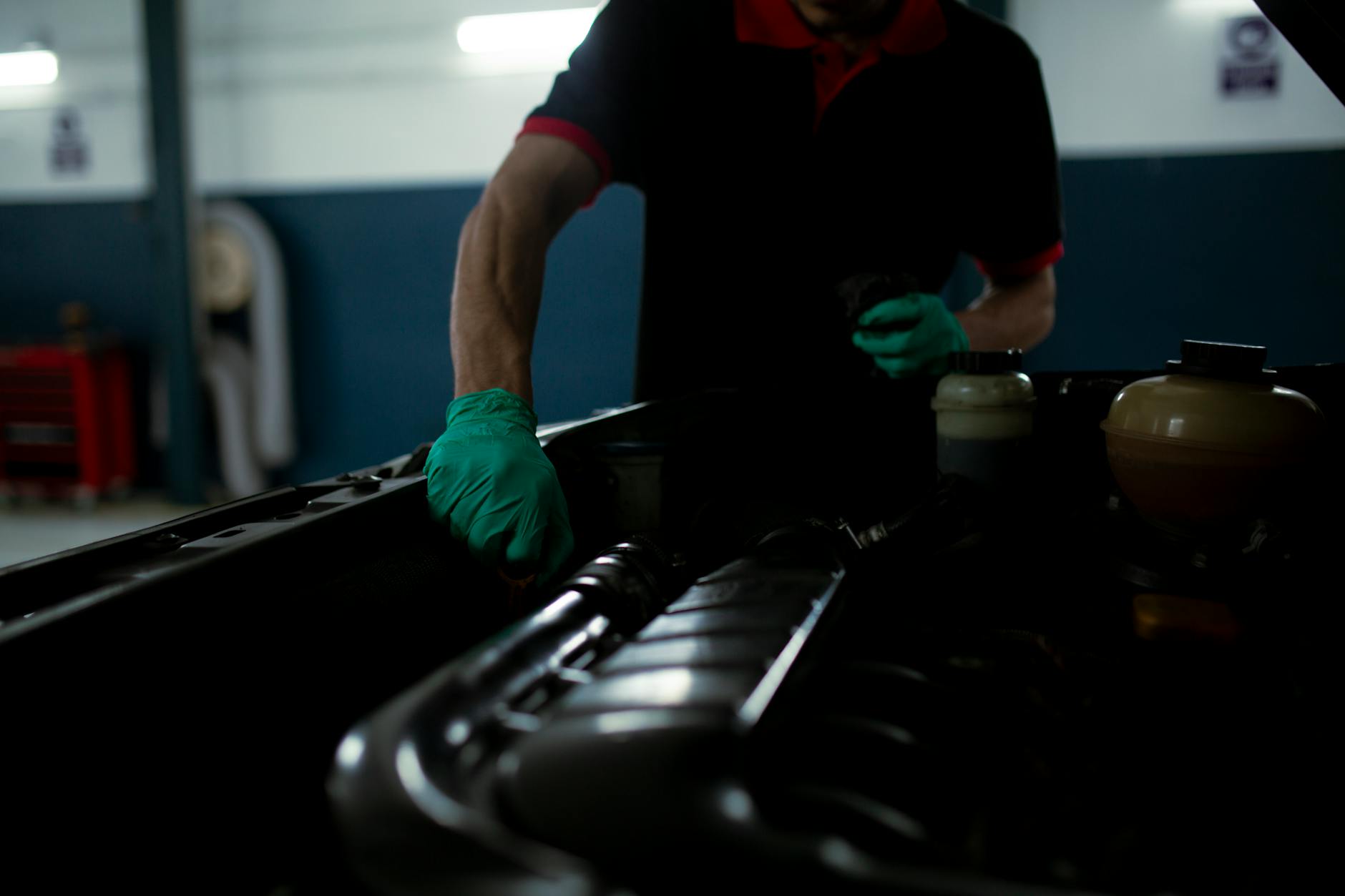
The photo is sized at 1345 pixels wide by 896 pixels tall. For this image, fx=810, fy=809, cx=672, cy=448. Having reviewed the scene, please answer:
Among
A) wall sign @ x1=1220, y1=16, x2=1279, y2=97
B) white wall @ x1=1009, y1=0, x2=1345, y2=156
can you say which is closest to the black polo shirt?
white wall @ x1=1009, y1=0, x2=1345, y2=156

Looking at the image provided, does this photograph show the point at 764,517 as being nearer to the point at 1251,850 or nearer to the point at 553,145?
the point at 1251,850

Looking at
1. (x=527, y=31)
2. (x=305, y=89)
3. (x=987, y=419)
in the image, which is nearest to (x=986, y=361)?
(x=987, y=419)

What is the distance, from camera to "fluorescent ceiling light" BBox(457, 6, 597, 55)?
3.72 m

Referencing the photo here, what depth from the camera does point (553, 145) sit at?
131cm

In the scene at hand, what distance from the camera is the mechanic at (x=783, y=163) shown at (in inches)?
53.7

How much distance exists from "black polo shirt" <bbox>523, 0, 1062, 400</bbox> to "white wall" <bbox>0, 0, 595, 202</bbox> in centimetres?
262

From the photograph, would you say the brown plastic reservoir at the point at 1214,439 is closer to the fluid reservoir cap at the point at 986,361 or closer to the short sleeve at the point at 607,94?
the fluid reservoir cap at the point at 986,361

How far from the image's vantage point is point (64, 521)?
387cm

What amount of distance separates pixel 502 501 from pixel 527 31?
148 inches

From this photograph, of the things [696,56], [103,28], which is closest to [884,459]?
[696,56]

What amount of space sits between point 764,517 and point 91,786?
1.46ft

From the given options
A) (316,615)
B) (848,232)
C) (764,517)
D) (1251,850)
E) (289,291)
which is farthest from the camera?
(289,291)

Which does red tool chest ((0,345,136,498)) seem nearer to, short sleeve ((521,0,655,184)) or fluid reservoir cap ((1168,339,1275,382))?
short sleeve ((521,0,655,184))

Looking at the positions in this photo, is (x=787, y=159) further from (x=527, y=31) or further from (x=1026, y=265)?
(x=527, y=31)
